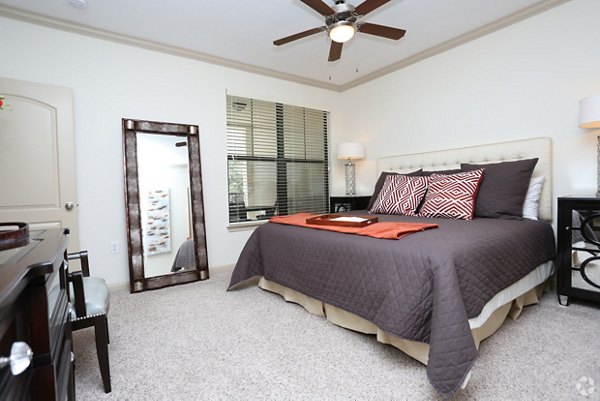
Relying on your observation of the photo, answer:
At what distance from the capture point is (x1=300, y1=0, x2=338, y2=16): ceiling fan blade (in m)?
1.98

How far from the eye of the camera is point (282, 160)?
4.22m

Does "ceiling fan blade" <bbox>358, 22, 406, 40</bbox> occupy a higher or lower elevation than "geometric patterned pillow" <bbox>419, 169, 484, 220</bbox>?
higher

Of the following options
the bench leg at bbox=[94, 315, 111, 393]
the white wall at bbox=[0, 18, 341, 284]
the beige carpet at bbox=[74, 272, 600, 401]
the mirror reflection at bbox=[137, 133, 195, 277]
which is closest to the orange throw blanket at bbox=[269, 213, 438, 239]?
the beige carpet at bbox=[74, 272, 600, 401]

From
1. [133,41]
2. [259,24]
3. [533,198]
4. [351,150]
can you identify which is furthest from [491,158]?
[133,41]

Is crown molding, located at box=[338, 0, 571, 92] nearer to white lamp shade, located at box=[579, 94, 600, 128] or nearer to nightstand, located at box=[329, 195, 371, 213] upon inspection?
white lamp shade, located at box=[579, 94, 600, 128]

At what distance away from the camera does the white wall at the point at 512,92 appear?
2533mm

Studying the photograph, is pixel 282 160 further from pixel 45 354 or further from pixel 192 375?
pixel 45 354

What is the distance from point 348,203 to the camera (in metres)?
4.18

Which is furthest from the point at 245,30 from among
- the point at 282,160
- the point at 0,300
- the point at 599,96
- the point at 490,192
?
the point at 0,300

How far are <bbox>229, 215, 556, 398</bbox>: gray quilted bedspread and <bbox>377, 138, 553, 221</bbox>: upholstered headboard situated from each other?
1.68 feet

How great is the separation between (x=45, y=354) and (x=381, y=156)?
A: 4018 millimetres

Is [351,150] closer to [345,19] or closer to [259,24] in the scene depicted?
[259,24]

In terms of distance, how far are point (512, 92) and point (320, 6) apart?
6.89ft

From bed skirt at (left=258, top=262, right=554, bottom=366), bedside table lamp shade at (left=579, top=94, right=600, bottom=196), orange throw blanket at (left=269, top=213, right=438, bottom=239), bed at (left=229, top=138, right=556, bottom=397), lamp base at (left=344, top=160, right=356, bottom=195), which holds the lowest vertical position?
bed skirt at (left=258, top=262, right=554, bottom=366)
